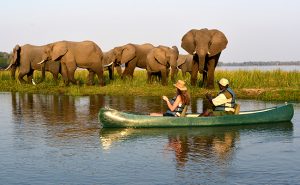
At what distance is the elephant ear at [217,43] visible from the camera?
2311cm

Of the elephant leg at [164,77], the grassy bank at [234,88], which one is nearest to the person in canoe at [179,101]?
the grassy bank at [234,88]

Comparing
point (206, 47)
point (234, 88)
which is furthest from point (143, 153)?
point (234, 88)

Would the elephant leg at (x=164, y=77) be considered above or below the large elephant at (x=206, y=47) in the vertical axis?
below

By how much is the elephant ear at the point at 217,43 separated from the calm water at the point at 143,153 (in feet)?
31.1

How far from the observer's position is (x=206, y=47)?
22859mm

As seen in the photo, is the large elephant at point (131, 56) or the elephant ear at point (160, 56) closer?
the elephant ear at point (160, 56)

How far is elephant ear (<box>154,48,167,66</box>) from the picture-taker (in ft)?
87.8

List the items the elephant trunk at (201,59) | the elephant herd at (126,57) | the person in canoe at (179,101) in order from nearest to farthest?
the person in canoe at (179,101)
the elephant trunk at (201,59)
the elephant herd at (126,57)

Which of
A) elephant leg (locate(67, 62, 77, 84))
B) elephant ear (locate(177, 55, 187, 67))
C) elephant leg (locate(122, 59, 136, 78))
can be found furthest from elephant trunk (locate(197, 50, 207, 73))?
elephant ear (locate(177, 55, 187, 67))

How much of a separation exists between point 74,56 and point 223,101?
14181 millimetres

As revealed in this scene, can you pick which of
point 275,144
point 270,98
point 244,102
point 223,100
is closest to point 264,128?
point 223,100

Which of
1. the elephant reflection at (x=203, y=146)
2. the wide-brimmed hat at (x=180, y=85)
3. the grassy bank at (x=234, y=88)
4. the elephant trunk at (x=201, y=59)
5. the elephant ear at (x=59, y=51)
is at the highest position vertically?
the elephant ear at (x=59, y=51)

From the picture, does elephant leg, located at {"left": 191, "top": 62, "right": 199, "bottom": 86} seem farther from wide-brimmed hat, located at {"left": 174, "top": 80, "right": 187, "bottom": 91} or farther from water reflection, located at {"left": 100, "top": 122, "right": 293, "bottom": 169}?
wide-brimmed hat, located at {"left": 174, "top": 80, "right": 187, "bottom": 91}

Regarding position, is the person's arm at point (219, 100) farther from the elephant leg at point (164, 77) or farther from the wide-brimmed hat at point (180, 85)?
the elephant leg at point (164, 77)
